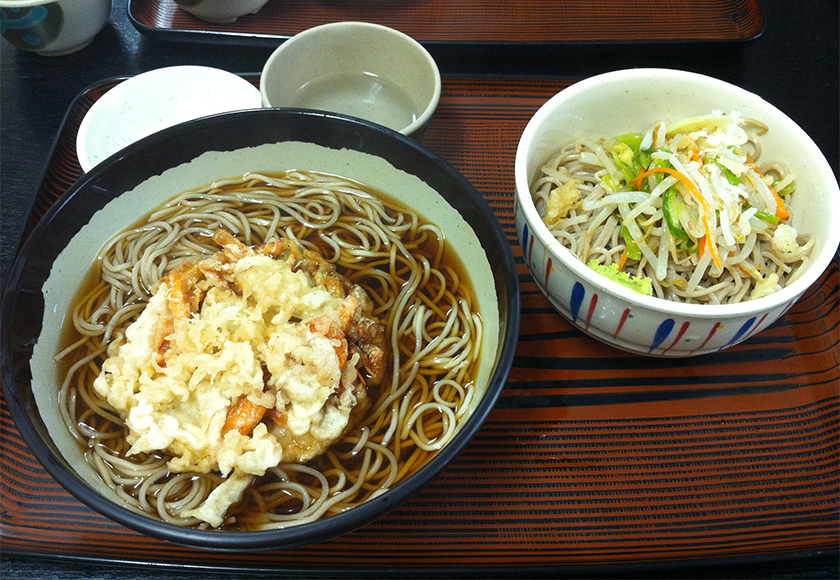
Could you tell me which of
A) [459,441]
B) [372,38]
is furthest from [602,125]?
[459,441]

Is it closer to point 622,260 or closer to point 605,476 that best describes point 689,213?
point 622,260

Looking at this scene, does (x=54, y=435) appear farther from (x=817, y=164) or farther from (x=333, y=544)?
(x=817, y=164)

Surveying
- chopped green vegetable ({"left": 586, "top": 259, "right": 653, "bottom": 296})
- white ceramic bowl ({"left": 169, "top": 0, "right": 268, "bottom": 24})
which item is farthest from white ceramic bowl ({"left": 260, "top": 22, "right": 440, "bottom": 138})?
chopped green vegetable ({"left": 586, "top": 259, "right": 653, "bottom": 296})

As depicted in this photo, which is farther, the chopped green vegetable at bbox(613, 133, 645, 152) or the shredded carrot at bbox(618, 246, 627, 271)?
the chopped green vegetable at bbox(613, 133, 645, 152)

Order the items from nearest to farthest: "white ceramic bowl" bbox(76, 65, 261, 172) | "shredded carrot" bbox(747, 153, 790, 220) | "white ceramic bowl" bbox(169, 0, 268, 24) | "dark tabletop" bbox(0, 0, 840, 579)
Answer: "shredded carrot" bbox(747, 153, 790, 220)
"white ceramic bowl" bbox(76, 65, 261, 172)
"dark tabletop" bbox(0, 0, 840, 579)
"white ceramic bowl" bbox(169, 0, 268, 24)

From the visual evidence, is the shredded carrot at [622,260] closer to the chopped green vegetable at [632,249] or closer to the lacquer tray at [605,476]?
the chopped green vegetable at [632,249]

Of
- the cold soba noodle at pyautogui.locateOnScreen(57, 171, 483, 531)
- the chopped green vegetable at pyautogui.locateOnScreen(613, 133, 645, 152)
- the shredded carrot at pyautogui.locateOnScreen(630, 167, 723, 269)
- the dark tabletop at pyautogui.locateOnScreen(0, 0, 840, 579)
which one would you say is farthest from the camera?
the dark tabletop at pyautogui.locateOnScreen(0, 0, 840, 579)

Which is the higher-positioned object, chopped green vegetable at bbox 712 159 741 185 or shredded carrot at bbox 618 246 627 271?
chopped green vegetable at bbox 712 159 741 185

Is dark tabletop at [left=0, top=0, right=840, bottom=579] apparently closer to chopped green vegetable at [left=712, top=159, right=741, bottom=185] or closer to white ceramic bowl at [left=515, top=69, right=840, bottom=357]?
white ceramic bowl at [left=515, top=69, right=840, bottom=357]
